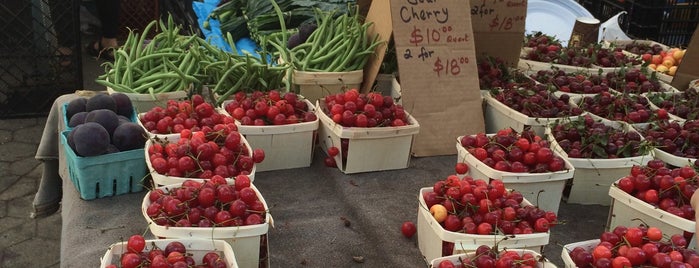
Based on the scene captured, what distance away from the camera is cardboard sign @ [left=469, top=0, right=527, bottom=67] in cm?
326

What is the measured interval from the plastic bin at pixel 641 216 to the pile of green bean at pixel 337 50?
4.62ft

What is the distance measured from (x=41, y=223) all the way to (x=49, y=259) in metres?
0.42

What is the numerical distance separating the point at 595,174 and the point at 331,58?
1.43 m

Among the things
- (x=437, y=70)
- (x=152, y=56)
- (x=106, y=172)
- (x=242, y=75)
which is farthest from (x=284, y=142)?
(x=152, y=56)

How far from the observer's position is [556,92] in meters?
3.07

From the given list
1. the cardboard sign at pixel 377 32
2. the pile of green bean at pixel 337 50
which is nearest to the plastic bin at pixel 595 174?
the cardboard sign at pixel 377 32

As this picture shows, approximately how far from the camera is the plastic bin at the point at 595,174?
7.75ft

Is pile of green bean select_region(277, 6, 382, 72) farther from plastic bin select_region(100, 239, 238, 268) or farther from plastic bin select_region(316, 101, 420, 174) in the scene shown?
plastic bin select_region(100, 239, 238, 268)

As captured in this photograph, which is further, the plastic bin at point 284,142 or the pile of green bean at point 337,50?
the pile of green bean at point 337,50

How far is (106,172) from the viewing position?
2.19 metres

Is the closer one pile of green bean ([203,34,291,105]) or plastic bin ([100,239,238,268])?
plastic bin ([100,239,238,268])

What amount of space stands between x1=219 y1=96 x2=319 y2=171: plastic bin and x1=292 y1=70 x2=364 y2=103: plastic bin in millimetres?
447

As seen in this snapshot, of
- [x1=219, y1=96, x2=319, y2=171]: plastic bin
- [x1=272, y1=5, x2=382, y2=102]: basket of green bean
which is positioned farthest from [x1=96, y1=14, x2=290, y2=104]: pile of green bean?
[x1=219, y1=96, x2=319, y2=171]: plastic bin

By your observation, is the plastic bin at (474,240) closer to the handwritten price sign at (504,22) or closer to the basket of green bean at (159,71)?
the basket of green bean at (159,71)
